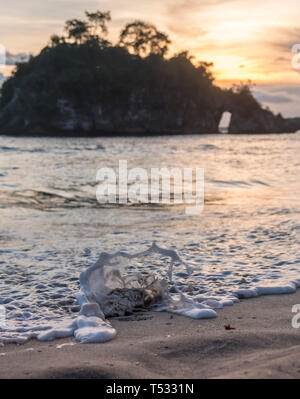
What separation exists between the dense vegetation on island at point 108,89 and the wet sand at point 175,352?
71.5 m

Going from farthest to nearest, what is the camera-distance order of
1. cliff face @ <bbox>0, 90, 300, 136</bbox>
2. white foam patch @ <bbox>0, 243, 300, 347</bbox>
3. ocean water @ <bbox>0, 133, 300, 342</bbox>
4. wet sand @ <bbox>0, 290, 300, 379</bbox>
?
cliff face @ <bbox>0, 90, 300, 136</bbox> → ocean water @ <bbox>0, 133, 300, 342</bbox> → white foam patch @ <bbox>0, 243, 300, 347</bbox> → wet sand @ <bbox>0, 290, 300, 379</bbox>

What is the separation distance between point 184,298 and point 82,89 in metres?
79.6

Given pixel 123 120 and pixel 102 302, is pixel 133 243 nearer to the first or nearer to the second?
pixel 102 302

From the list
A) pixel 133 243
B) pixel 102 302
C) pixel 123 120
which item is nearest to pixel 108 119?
pixel 123 120

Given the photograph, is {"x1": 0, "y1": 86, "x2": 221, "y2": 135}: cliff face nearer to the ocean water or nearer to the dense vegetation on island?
the dense vegetation on island

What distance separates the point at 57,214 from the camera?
290 inches

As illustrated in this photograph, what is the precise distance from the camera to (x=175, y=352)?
2.47 metres

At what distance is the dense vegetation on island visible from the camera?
76188 mm

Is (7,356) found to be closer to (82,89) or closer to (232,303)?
(232,303)

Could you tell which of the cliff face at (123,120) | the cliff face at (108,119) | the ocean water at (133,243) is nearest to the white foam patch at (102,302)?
the ocean water at (133,243)

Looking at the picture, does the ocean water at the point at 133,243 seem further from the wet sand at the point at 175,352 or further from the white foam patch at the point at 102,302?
the wet sand at the point at 175,352

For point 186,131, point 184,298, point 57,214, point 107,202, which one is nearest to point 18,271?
point 184,298

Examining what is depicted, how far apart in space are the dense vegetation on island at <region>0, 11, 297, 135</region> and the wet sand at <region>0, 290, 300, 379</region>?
7150 centimetres

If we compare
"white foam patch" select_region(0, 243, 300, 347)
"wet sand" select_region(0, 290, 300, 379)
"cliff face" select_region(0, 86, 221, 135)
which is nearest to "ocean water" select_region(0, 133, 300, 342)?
"white foam patch" select_region(0, 243, 300, 347)
